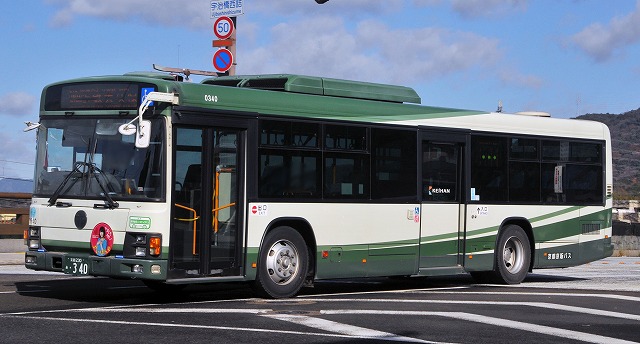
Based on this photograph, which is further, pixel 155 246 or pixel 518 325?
pixel 155 246

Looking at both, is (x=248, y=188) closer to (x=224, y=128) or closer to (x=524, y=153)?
(x=224, y=128)

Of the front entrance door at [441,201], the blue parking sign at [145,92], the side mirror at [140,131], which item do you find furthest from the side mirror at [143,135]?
the front entrance door at [441,201]

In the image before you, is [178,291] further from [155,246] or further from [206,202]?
[155,246]

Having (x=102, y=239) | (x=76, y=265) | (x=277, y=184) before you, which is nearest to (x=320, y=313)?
(x=277, y=184)

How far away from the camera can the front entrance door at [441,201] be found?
61.9 feet

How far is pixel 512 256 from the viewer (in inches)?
821

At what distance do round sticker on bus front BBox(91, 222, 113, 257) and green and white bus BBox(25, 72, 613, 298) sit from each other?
3cm

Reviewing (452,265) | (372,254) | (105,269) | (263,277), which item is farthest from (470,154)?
(105,269)

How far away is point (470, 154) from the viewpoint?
65.5 ft

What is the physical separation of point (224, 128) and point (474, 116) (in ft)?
20.2

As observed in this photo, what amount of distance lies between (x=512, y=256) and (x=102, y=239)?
28.9 feet

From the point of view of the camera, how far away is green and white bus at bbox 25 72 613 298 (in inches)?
583

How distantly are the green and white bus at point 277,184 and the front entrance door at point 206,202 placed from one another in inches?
0.9

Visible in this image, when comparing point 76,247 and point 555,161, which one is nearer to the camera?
point 76,247
